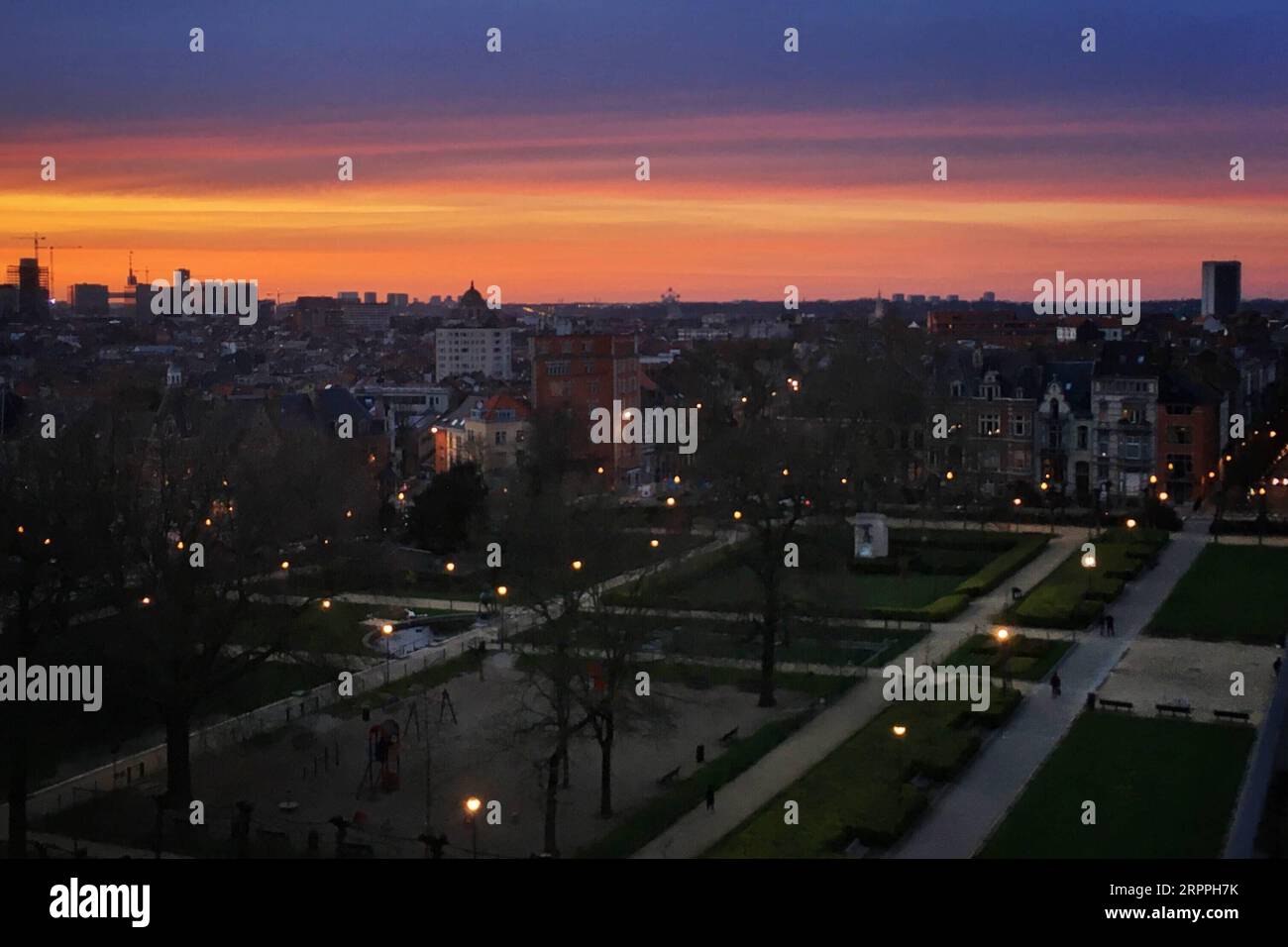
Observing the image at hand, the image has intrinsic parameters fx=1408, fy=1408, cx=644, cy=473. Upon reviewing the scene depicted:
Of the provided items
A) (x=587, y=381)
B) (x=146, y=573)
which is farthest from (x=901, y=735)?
(x=587, y=381)

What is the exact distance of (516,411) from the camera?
5544 centimetres

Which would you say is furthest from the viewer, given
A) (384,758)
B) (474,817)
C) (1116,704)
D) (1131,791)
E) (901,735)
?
(1116,704)

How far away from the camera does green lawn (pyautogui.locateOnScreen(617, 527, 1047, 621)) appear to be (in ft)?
84.8

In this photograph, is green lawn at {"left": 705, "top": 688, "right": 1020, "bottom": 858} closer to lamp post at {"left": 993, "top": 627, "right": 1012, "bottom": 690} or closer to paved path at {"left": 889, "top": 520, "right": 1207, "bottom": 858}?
paved path at {"left": 889, "top": 520, "right": 1207, "bottom": 858}

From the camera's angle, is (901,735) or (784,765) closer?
(784,765)

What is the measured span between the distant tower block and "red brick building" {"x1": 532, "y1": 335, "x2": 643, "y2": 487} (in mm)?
15774

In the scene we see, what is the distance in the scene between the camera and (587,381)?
56312 mm

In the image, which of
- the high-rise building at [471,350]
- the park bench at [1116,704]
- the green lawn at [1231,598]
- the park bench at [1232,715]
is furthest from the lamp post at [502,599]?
the high-rise building at [471,350]

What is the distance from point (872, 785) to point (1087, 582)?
53.1 ft

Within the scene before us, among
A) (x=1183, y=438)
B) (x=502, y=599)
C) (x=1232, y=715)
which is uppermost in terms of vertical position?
(x=1183, y=438)
